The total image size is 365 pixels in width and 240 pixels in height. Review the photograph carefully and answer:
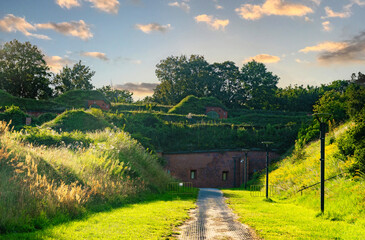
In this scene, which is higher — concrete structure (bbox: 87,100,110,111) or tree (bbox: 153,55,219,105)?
tree (bbox: 153,55,219,105)

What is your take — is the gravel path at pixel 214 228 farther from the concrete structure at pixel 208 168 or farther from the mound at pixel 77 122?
the concrete structure at pixel 208 168

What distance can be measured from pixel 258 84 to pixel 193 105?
30.2m

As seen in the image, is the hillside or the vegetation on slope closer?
the vegetation on slope

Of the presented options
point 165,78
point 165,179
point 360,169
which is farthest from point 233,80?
point 360,169

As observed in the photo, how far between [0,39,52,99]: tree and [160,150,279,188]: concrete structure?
129 feet

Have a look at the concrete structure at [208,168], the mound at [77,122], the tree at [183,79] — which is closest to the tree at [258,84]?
the tree at [183,79]

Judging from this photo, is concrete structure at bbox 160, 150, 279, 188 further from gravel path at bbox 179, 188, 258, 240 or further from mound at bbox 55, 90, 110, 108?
gravel path at bbox 179, 188, 258, 240

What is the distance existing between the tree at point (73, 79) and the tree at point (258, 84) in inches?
1495

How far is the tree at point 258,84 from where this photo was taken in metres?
80.1

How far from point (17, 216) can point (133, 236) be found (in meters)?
3.15

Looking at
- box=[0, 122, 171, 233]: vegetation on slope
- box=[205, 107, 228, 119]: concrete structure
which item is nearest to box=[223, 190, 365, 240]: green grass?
box=[0, 122, 171, 233]: vegetation on slope

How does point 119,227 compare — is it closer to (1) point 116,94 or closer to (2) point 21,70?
(2) point 21,70

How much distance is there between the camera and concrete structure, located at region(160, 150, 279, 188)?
1511 inches

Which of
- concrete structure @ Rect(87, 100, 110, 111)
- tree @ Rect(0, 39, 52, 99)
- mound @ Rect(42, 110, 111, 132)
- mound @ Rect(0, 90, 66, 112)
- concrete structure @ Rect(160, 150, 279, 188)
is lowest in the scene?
concrete structure @ Rect(160, 150, 279, 188)
